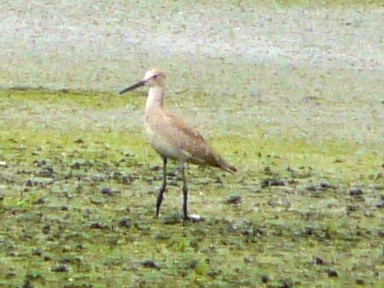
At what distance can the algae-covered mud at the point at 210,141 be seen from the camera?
8078 millimetres

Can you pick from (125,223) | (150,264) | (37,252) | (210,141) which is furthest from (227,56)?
(150,264)

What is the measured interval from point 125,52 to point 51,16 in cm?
183

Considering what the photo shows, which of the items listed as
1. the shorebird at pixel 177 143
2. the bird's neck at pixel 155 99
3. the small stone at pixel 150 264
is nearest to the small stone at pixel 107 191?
the shorebird at pixel 177 143

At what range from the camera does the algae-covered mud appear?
26.5ft

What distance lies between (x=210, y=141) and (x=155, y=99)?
2.95m

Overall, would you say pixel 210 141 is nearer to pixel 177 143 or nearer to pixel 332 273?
pixel 177 143

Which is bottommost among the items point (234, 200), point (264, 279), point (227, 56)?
point (264, 279)

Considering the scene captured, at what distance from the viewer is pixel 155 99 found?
9.71 m

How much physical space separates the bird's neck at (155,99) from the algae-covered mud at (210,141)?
0.65 m

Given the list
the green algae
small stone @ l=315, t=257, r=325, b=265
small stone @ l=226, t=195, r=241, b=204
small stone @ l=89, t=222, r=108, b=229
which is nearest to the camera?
the green algae

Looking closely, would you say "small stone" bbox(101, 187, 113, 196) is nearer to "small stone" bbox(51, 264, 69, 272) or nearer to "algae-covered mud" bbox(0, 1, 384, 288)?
"algae-covered mud" bbox(0, 1, 384, 288)

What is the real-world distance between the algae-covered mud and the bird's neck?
0.65 m

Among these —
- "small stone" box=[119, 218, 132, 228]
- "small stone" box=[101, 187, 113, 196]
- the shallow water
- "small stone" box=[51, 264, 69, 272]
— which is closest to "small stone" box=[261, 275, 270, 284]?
"small stone" box=[51, 264, 69, 272]

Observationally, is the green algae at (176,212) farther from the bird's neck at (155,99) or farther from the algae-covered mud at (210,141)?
the bird's neck at (155,99)
